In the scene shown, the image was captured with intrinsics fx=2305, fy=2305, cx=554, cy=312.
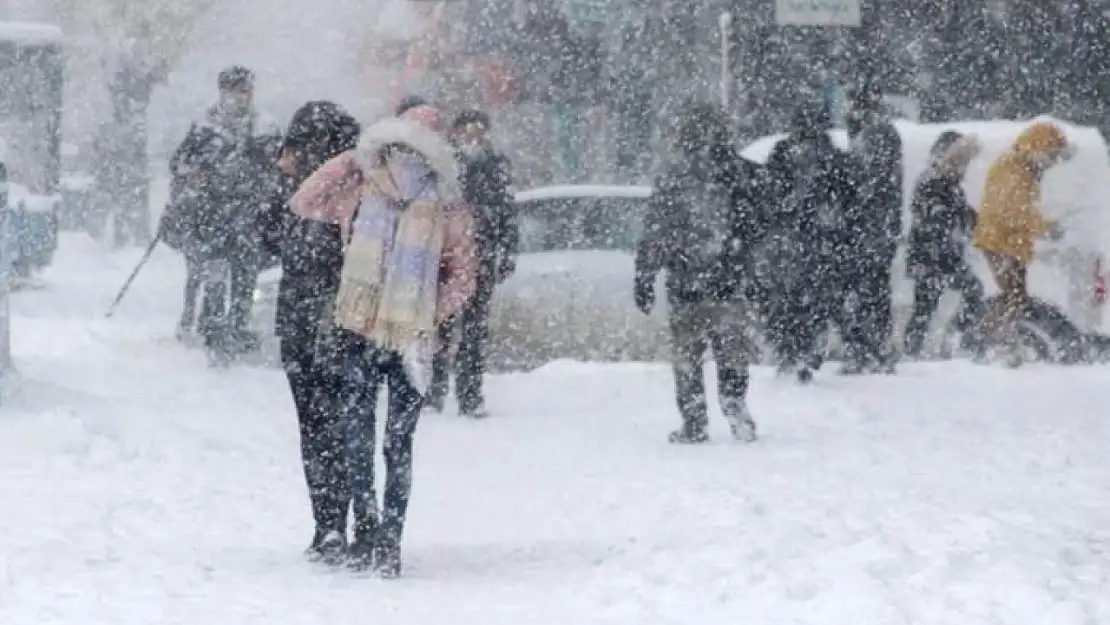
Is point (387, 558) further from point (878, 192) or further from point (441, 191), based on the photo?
point (878, 192)

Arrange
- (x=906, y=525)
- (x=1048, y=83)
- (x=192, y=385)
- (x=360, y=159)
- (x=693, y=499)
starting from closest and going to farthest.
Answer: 1. (x=360, y=159)
2. (x=906, y=525)
3. (x=693, y=499)
4. (x=192, y=385)
5. (x=1048, y=83)

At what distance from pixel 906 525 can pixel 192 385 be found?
6.80m

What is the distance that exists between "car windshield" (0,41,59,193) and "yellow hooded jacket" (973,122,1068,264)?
1222 cm

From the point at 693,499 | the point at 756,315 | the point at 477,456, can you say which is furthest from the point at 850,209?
the point at 693,499

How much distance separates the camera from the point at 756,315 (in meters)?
14.3

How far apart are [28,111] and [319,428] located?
1683 centimetres

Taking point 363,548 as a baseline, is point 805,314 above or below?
above

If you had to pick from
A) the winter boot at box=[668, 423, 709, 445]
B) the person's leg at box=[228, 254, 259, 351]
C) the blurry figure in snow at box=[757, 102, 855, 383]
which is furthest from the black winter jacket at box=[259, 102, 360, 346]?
the person's leg at box=[228, 254, 259, 351]

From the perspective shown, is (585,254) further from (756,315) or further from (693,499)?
(693,499)

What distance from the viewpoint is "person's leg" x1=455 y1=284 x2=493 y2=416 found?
12695mm

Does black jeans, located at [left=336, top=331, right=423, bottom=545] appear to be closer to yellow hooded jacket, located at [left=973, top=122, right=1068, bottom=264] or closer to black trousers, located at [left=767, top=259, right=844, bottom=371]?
black trousers, located at [left=767, top=259, right=844, bottom=371]

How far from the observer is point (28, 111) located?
78.7ft

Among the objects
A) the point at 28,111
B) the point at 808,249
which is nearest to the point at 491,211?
the point at 808,249

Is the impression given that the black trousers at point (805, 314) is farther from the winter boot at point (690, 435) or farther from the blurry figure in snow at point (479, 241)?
the winter boot at point (690, 435)
